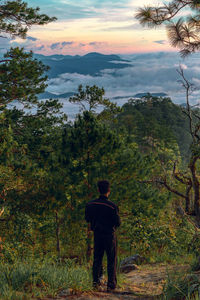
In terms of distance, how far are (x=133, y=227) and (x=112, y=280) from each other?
8.57 metres

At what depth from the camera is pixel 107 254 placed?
5.42 metres

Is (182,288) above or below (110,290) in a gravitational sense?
above

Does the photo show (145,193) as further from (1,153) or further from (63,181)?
(1,153)

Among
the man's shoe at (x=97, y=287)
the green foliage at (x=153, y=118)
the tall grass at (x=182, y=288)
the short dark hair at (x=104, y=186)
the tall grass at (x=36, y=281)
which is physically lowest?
the man's shoe at (x=97, y=287)

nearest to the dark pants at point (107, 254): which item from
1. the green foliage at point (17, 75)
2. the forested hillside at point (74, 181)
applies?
the forested hillside at point (74, 181)

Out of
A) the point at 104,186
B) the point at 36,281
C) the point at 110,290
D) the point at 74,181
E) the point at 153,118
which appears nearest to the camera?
the point at 36,281

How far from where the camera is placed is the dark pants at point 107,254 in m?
5.30

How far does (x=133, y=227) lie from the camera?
1382cm

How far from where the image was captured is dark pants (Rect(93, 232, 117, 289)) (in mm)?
5297

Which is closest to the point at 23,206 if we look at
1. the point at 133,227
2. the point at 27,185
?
the point at 27,185

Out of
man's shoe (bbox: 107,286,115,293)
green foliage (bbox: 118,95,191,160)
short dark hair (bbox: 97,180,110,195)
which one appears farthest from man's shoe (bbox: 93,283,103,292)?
green foliage (bbox: 118,95,191,160)

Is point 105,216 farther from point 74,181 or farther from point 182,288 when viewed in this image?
point 74,181

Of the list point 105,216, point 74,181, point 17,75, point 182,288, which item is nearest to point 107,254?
point 105,216

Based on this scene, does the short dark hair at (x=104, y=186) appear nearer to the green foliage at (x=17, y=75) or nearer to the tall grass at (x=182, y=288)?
the tall grass at (x=182, y=288)
